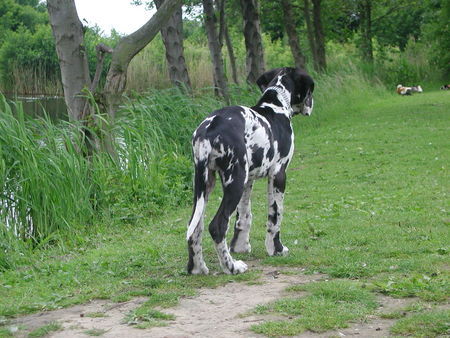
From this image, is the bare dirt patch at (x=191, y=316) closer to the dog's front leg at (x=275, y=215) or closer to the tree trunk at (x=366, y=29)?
the dog's front leg at (x=275, y=215)

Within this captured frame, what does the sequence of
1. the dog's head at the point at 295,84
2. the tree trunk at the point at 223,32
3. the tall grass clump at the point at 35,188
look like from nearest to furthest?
the dog's head at the point at 295,84, the tall grass clump at the point at 35,188, the tree trunk at the point at 223,32

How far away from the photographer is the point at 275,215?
23.6ft

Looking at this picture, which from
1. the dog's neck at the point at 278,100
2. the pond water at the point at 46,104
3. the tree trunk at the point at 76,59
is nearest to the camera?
the dog's neck at the point at 278,100

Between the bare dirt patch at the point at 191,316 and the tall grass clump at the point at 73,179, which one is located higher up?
the tall grass clump at the point at 73,179

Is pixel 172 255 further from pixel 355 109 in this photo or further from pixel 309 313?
pixel 355 109

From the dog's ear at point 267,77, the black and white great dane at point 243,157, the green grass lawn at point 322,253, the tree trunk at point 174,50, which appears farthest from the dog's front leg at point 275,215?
the tree trunk at point 174,50

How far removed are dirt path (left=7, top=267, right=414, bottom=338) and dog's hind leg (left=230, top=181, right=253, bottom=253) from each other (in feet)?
3.64

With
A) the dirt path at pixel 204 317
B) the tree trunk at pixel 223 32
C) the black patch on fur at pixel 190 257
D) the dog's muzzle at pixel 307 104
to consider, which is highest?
the tree trunk at pixel 223 32

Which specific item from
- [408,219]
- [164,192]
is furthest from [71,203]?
[408,219]

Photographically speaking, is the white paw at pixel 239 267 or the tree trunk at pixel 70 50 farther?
the tree trunk at pixel 70 50

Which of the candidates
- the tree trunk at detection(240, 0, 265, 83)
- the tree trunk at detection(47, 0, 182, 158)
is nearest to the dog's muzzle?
the tree trunk at detection(47, 0, 182, 158)

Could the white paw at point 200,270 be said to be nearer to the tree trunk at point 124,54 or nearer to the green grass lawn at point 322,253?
the green grass lawn at point 322,253

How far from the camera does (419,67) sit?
36.2 metres

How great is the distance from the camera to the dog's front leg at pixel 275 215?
7176mm
